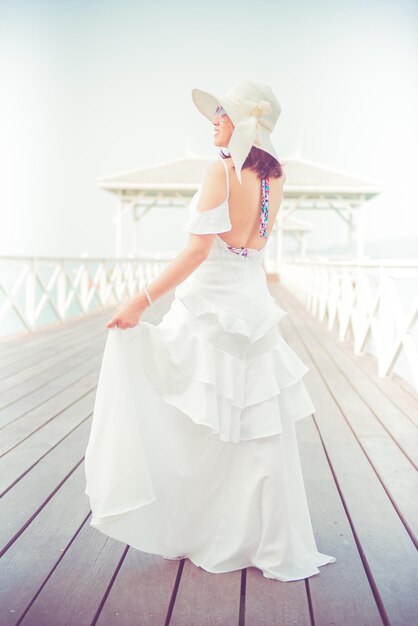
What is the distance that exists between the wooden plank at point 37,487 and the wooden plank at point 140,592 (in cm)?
41

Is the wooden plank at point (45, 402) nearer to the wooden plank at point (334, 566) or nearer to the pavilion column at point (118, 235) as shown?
the wooden plank at point (334, 566)

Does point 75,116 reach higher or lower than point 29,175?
higher

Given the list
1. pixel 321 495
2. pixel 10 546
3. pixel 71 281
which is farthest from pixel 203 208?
pixel 71 281

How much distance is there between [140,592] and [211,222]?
0.99m

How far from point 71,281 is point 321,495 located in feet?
23.3

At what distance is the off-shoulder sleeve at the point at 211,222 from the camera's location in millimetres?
1694

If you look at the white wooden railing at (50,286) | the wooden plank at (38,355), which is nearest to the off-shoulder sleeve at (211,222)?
the wooden plank at (38,355)

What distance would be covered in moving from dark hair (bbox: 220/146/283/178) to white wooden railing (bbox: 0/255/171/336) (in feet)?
18.2

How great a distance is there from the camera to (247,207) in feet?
5.88

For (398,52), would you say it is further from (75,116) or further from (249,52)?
(75,116)

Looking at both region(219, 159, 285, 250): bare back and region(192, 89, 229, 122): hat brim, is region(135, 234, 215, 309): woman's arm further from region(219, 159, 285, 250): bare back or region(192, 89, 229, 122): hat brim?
region(192, 89, 229, 122): hat brim

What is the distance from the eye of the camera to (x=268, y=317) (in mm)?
1877

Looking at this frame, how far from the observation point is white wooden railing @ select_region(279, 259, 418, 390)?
4.44 metres

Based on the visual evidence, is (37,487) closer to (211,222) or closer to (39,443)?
(39,443)
